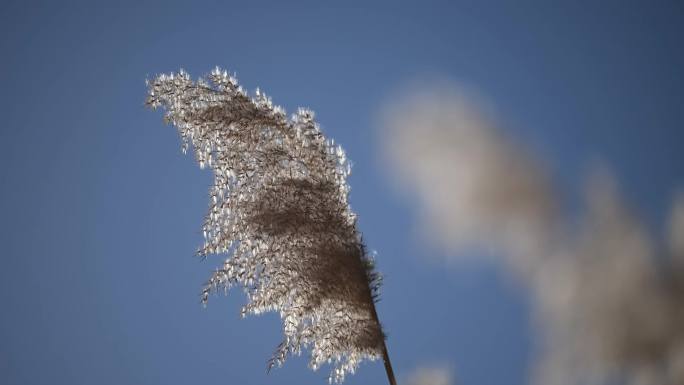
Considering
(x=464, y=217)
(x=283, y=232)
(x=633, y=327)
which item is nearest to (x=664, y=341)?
(x=633, y=327)

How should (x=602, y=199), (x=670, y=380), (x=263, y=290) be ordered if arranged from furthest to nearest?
(x=602, y=199)
(x=263, y=290)
(x=670, y=380)

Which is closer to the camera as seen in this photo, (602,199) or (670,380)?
(670,380)

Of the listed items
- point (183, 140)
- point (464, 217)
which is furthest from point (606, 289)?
point (183, 140)

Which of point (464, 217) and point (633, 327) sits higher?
point (464, 217)

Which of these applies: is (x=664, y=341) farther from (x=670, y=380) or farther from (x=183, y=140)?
(x=183, y=140)

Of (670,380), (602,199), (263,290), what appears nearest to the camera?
(670,380)

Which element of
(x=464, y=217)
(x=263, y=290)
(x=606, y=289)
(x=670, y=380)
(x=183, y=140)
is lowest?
(x=670, y=380)
